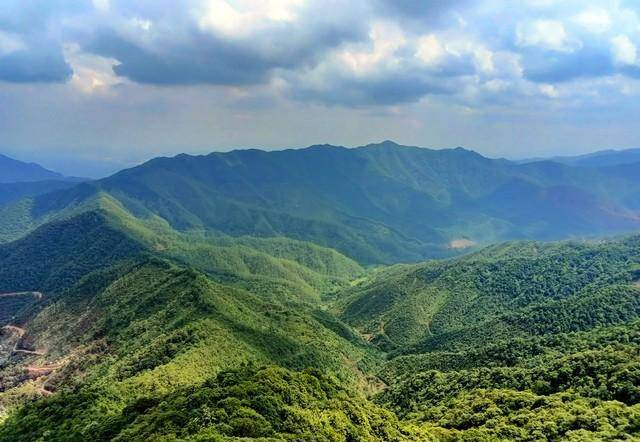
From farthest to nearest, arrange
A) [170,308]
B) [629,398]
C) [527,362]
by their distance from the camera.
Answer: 1. [170,308]
2. [527,362]
3. [629,398]

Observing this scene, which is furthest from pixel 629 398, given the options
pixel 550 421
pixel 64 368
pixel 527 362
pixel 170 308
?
pixel 64 368

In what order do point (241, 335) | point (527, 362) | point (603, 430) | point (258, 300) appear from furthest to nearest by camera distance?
point (258, 300)
point (241, 335)
point (527, 362)
point (603, 430)

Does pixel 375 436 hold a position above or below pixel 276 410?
below

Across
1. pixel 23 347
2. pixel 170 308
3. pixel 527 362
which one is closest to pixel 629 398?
pixel 527 362

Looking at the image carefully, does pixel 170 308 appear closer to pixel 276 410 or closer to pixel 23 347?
pixel 23 347

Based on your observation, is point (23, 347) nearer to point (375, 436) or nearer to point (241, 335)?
point (241, 335)

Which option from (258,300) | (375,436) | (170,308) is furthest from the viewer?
(258,300)

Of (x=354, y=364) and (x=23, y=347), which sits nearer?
(x=354, y=364)

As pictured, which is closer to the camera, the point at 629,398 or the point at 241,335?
the point at 629,398

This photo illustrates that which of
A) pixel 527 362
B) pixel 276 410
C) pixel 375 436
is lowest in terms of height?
pixel 527 362
